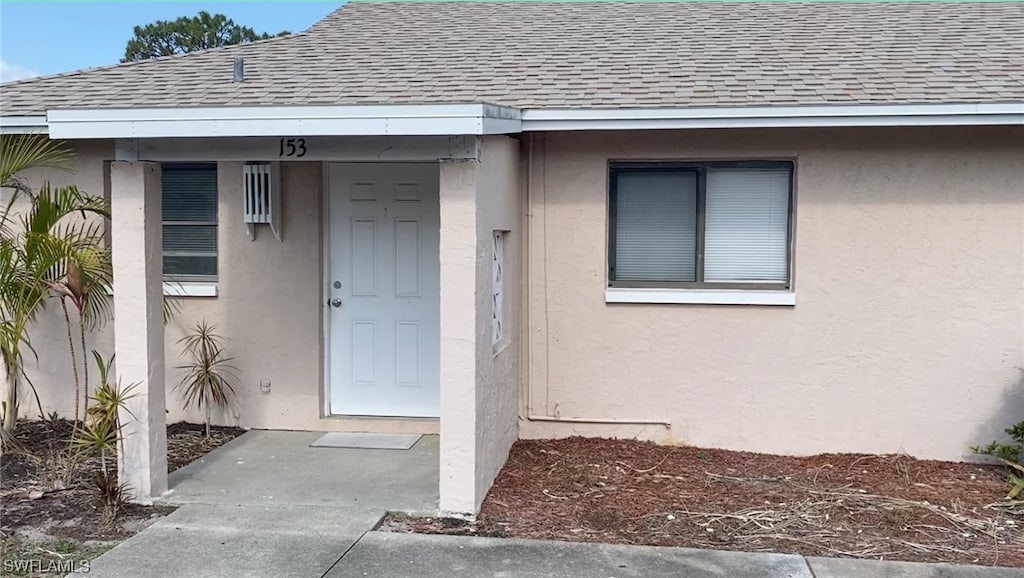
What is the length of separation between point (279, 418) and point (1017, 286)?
239 inches

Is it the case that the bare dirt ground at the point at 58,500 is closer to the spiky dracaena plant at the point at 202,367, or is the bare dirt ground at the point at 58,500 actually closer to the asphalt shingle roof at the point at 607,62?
the spiky dracaena plant at the point at 202,367

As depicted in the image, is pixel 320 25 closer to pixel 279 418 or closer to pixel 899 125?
pixel 279 418

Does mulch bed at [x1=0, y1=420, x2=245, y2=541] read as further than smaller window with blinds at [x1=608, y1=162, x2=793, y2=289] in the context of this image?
No

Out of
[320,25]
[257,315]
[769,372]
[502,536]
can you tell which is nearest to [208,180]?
[257,315]

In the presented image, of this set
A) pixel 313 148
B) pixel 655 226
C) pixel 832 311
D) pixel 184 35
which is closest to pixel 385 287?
pixel 313 148

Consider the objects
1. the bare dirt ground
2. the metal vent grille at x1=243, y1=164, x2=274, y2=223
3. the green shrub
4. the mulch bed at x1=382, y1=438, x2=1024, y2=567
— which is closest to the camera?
the bare dirt ground

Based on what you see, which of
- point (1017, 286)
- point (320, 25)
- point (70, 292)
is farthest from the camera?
point (320, 25)

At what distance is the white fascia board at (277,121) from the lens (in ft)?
16.7

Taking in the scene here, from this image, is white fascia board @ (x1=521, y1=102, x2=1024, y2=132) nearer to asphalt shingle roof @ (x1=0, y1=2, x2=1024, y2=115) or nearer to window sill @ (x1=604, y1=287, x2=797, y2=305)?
asphalt shingle roof @ (x1=0, y1=2, x2=1024, y2=115)

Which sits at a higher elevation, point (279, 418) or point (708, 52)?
point (708, 52)

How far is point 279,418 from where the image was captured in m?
7.71

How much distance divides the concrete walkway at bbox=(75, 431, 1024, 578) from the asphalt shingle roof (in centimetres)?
257

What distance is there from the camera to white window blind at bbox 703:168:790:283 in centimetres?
704

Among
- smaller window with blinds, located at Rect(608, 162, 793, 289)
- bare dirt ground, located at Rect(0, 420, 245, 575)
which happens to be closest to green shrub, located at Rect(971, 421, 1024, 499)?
smaller window with blinds, located at Rect(608, 162, 793, 289)
